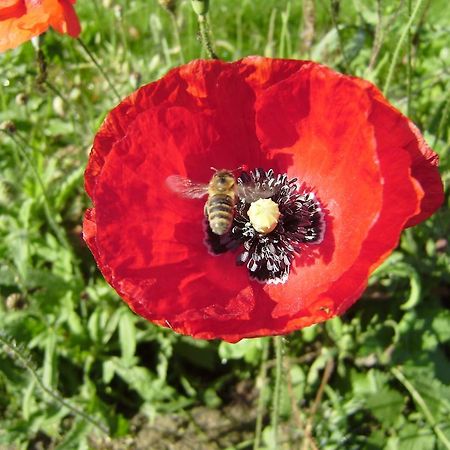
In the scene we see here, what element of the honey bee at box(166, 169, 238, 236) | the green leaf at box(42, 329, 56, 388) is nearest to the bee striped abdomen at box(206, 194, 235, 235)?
Result: the honey bee at box(166, 169, 238, 236)

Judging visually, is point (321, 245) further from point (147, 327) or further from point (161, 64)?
point (161, 64)

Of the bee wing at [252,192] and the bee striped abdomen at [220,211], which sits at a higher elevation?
the bee striped abdomen at [220,211]

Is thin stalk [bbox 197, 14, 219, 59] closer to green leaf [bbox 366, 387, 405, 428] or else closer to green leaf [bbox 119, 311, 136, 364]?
green leaf [bbox 119, 311, 136, 364]

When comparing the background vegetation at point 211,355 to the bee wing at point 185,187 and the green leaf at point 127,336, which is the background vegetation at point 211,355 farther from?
the bee wing at point 185,187

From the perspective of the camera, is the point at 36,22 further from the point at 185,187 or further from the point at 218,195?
the point at 218,195

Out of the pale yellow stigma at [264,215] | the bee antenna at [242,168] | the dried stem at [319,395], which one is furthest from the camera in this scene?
the dried stem at [319,395]

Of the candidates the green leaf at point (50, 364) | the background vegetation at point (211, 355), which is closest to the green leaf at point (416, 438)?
the background vegetation at point (211, 355)

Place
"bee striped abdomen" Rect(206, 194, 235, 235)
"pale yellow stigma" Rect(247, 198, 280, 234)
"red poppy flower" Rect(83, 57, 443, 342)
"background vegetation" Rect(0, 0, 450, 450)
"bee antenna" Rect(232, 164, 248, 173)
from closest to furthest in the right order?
"red poppy flower" Rect(83, 57, 443, 342) < "bee striped abdomen" Rect(206, 194, 235, 235) < "pale yellow stigma" Rect(247, 198, 280, 234) < "bee antenna" Rect(232, 164, 248, 173) < "background vegetation" Rect(0, 0, 450, 450)
